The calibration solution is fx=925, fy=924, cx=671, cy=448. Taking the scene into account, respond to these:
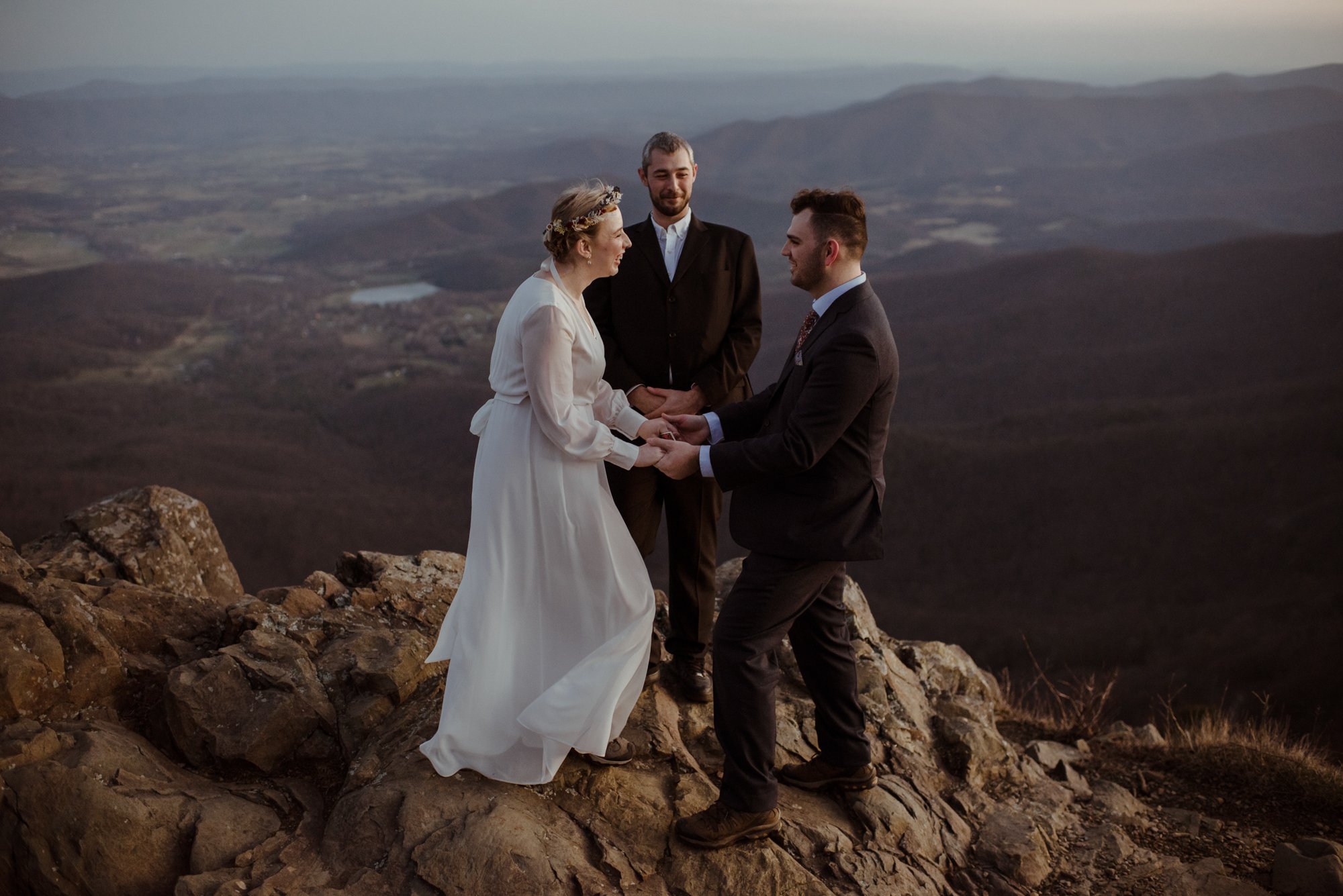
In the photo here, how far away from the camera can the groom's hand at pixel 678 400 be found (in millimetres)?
5281

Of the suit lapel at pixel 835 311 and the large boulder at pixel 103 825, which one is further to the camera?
the suit lapel at pixel 835 311

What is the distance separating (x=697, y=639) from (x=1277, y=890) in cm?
332

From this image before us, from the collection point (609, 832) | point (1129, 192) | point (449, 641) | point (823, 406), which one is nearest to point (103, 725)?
point (449, 641)

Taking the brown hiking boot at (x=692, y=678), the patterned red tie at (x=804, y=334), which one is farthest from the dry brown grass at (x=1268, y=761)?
the patterned red tie at (x=804, y=334)

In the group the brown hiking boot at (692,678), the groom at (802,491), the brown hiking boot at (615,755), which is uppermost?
the groom at (802,491)

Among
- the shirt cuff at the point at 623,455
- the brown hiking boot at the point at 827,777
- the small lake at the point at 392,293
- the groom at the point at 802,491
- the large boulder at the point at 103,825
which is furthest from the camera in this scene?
the small lake at the point at 392,293

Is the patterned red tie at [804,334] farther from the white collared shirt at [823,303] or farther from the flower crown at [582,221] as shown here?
the flower crown at [582,221]

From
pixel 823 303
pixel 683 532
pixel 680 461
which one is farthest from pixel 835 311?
pixel 683 532

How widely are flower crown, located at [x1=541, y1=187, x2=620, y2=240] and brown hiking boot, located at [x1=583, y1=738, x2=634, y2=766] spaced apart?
7.86 ft

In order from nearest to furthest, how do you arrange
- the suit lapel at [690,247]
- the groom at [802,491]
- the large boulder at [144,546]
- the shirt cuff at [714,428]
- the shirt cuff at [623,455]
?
the groom at [802,491] → the shirt cuff at [623,455] → the shirt cuff at [714,428] → the suit lapel at [690,247] → the large boulder at [144,546]

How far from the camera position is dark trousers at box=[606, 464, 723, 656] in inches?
205

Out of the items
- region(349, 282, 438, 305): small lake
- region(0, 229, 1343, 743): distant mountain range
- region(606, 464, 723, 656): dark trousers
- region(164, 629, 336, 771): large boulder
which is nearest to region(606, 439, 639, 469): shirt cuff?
region(606, 464, 723, 656): dark trousers

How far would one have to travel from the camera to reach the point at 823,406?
13.1ft

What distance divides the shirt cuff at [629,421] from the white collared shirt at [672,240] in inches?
35.9
